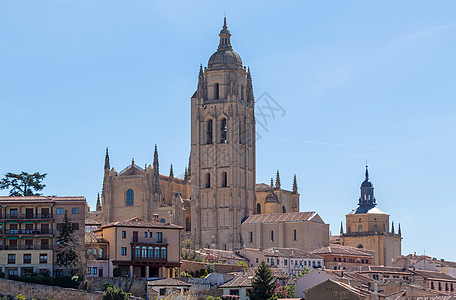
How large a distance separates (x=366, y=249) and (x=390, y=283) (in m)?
44.6

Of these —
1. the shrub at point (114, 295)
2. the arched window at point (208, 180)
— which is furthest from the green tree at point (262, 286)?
the arched window at point (208, 180)

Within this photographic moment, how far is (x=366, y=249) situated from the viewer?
12950 cm

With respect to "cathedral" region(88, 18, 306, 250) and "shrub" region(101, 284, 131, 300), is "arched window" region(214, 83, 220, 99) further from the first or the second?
"shrub" region(101, 284, 131, 300)

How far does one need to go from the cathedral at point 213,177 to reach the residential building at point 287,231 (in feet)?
7.75

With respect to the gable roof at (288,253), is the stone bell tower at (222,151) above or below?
above

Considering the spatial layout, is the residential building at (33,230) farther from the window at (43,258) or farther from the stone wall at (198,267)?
the stone wall at (198,267)

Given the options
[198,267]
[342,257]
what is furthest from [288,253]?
[198,267]

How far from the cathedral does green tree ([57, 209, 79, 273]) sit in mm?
46349

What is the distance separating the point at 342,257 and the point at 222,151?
82.5 ft

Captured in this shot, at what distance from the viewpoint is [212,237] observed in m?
126

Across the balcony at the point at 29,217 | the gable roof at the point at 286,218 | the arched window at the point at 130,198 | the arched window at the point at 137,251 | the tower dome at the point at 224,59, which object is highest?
the tower dome at the point at 224,59

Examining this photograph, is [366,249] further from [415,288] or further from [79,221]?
[79,221]

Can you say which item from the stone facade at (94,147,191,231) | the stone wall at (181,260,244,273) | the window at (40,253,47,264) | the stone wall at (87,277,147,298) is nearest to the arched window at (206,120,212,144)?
the stone facade at (94,147,191,231)

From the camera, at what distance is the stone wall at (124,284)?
253 feet
